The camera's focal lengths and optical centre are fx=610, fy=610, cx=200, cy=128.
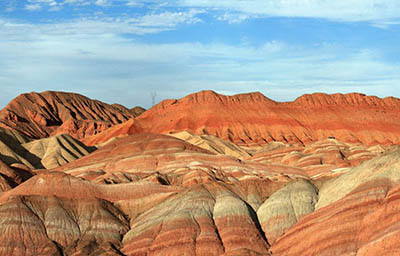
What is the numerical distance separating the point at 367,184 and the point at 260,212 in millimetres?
14281

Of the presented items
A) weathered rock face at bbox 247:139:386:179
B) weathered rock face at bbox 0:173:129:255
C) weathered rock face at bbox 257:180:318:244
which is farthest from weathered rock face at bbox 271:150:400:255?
weathered rock face at bbox 247:139:386:179

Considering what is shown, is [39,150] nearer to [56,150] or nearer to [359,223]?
[56,150]

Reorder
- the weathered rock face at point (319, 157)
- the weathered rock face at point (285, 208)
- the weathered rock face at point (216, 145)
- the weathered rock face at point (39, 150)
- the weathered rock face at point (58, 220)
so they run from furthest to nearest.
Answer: the weathered rock face at point (216, 145)
the weathered rock face at point (39, 150)
the weathered rock face at point (319, 157)
the weathered rock face at point (285, 208)
the weathered rock face at point (58, 220)

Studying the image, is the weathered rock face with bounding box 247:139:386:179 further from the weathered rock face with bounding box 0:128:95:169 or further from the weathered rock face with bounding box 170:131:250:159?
the weathered rock face with bounding box 0:128:95:169

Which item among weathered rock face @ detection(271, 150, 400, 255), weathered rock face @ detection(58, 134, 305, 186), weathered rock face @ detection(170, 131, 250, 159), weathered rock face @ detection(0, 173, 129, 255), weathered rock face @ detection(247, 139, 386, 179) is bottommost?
weathered rock face @ detection(170, 131, 250, 159)

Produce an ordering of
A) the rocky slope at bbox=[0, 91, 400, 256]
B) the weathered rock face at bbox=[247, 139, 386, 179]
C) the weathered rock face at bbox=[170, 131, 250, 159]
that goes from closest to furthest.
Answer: the rocky slope at bbox=[0, 91, 400, 256], the weathered rock face at bbox=[247, 139, 386, 179], the weathered rock face at bbox=[170, 131, 250, 159]

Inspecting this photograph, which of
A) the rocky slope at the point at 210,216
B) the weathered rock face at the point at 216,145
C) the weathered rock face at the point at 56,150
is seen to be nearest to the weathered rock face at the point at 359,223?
the rocky slope at the point at 210,216

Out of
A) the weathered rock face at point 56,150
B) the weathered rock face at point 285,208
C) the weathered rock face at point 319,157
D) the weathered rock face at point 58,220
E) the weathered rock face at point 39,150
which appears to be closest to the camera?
the weathered rock face at point 58,220

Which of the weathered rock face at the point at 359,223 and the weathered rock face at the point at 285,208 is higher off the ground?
the weathered rock face at the point at 359,223

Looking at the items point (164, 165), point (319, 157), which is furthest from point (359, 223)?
point (319, 157)

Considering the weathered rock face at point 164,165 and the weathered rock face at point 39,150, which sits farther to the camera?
the weathered rock face at point 39,150

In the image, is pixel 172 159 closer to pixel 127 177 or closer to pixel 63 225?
pixel 127 177

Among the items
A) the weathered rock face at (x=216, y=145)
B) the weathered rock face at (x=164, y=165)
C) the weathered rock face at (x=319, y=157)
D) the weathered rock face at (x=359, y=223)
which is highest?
the weathered rock face at (x=359, y=223)

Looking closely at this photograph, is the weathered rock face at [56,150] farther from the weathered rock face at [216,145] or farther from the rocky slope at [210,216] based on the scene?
the rocky slope at [210,216]
